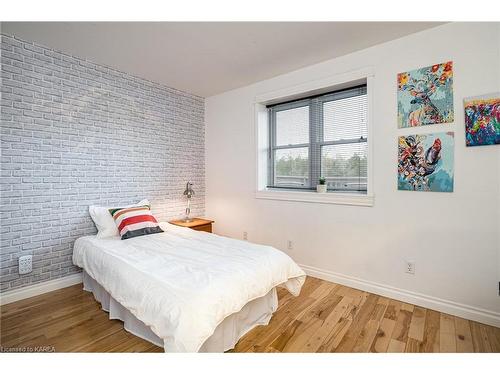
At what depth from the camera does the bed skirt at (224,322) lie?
1705 mm

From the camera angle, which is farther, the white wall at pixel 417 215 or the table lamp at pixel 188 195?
the table lamp at pixel 188 195

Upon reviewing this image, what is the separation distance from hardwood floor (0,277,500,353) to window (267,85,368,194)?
135cm

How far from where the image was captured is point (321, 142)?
129 inches

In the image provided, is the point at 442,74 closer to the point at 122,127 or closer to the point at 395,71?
the point at 395,71

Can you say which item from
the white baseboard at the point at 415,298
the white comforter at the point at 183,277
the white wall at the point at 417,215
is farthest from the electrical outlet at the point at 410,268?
the white comforter at the point at 183,277

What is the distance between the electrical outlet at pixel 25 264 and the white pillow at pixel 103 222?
0.64 m

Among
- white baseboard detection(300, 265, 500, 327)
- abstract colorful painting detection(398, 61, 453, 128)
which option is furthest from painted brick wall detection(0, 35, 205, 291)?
abstract colorful painting detection(398, 61, 453, 128)

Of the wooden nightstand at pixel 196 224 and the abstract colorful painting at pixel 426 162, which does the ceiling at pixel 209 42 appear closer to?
the abstract colorful painting at pixel 426 162

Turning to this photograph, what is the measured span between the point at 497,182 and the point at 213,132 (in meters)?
3.53

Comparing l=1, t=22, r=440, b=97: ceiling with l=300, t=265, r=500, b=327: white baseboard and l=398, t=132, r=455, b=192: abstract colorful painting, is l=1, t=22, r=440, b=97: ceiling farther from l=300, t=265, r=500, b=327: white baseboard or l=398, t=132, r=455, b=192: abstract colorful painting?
l=300, t=265, r=500, b=327: white baseboard

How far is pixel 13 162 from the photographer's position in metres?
2.43

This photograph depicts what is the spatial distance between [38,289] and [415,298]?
3.84 m

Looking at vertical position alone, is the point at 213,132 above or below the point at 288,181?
above
